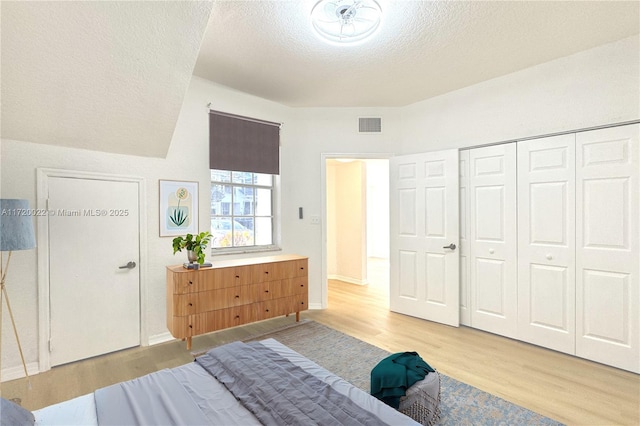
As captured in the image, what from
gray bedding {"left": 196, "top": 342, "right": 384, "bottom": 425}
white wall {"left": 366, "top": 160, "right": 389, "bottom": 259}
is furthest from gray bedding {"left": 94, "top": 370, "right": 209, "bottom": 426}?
white wall {"left": 366, "top": 160, "right": 389, "bottom": 259}

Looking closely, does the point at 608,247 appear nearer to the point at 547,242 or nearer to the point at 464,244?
the point at 547,242

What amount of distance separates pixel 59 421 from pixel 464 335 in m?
3.58

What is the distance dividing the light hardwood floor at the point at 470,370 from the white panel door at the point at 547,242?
0.26 metres

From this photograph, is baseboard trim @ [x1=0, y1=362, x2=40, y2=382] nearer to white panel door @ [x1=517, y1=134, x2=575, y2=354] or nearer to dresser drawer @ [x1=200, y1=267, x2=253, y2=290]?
dresser drawer @ [x1=200, y1=267, x2=253, y2=290]

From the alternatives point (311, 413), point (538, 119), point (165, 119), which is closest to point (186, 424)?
point (311, 413)

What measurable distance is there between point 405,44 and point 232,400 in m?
3.04

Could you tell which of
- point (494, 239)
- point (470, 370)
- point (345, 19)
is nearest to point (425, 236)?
point (494, 239)

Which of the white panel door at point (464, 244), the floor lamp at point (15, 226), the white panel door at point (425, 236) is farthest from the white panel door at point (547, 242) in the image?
the floor lamp at point (15, 226)

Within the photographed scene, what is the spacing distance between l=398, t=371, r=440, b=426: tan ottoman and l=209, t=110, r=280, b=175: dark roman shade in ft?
10.0

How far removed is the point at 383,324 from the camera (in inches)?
154

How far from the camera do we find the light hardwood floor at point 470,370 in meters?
2.27

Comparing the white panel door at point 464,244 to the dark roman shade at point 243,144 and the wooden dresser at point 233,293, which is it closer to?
the wooden dresser at point 233,293

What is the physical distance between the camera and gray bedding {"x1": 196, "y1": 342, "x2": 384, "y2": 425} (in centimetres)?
130

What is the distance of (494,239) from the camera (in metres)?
3.62
